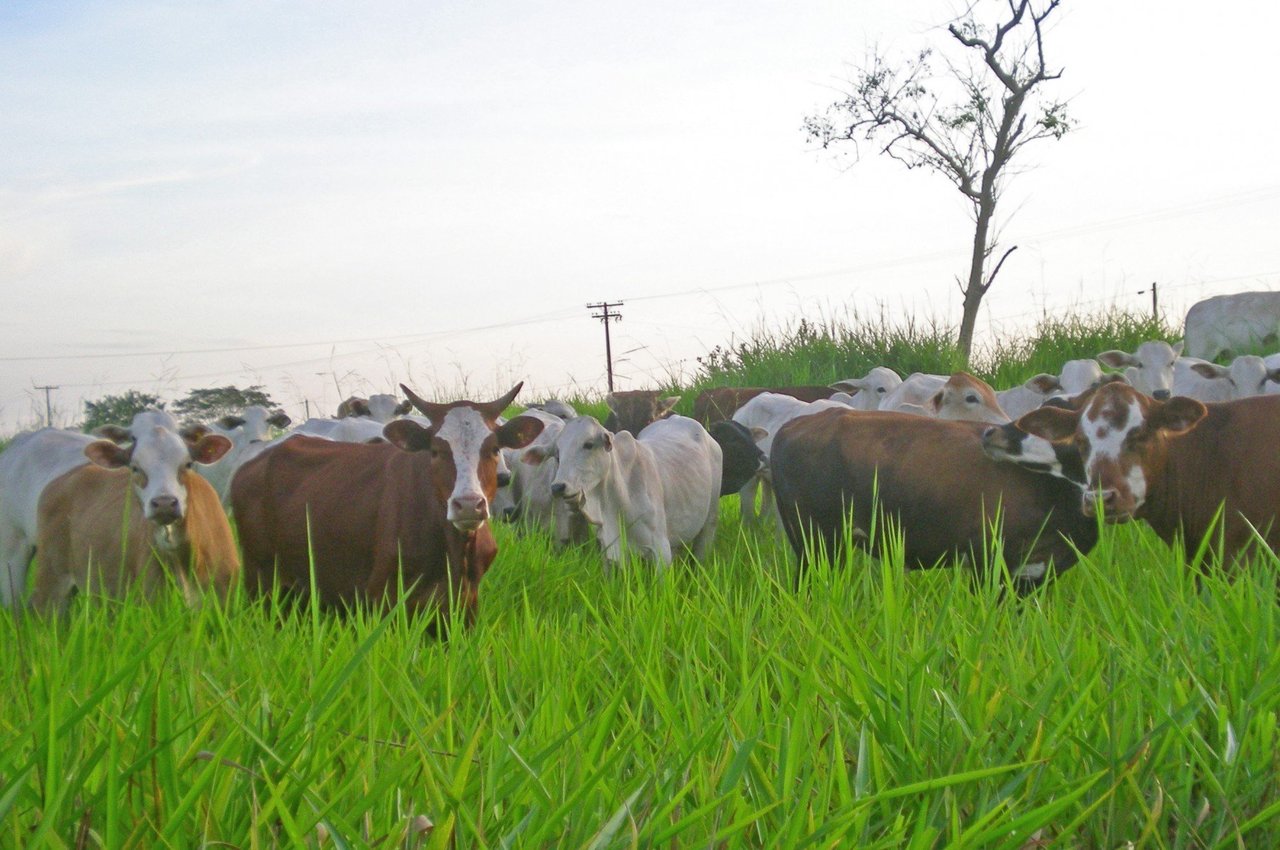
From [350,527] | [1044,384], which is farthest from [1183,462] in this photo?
[1044,384]

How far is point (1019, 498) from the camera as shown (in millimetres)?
5863

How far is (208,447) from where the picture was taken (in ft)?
20.5

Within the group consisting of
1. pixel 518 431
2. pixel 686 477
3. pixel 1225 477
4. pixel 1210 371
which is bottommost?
pixel 686 477

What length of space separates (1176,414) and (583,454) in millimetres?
3390

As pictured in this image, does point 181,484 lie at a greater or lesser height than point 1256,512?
greater

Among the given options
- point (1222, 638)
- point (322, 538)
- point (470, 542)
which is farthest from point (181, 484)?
point (1222, 638)

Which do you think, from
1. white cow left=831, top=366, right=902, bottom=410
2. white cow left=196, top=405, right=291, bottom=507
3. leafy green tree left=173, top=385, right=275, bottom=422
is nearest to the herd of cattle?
white cow left=196, top=405, right=291, bottom=507

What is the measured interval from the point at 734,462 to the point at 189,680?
7173mm

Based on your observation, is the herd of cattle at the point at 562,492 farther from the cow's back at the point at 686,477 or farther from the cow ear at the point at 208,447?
the cow's back at the point at 686,477

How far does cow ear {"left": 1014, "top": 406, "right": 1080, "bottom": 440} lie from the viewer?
18.7ft

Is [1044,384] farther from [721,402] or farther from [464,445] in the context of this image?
[464,445]

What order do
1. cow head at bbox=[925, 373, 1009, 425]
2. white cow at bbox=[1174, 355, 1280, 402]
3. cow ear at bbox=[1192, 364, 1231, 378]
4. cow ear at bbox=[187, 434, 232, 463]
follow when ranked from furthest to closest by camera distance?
cow ear at bbox=[1192, 364, 1231, 378] < white cow at bbox=[1174, 355, 1280, 402] < cow head at bbox=[925, 373, 1009, 425] < cow ear at bbox=[187, 434, 232, 463]

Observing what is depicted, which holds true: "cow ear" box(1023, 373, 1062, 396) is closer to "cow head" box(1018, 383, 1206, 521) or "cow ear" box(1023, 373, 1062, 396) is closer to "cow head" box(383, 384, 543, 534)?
"cow head" box(1018, 383, 1206, 521)

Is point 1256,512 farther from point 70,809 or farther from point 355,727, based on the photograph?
point 70,809
